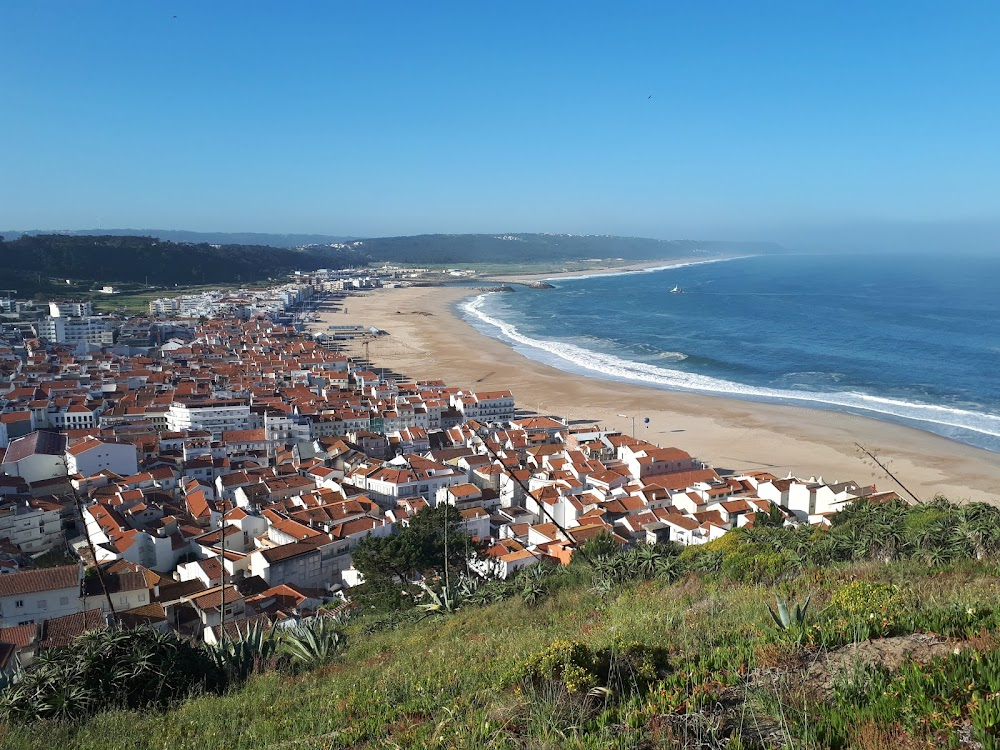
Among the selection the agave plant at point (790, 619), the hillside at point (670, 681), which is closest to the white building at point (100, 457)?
the hillside at point (670, 681)

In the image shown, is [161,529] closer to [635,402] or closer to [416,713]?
[416,713]

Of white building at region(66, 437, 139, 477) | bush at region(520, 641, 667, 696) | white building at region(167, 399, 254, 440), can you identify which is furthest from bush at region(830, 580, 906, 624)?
white building at region(167, 399, 254, 440)

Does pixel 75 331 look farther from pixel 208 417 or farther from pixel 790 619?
pixel 790 619

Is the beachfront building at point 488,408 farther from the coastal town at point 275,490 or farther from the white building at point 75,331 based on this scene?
the white building at point 75,331

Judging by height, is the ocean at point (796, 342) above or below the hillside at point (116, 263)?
below

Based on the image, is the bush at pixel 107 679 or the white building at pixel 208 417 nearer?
the bush at pixel 107 679

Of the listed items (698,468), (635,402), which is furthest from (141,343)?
(698,468)

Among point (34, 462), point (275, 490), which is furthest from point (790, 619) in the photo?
point (34, 462)
